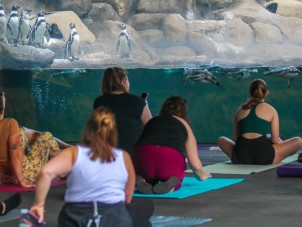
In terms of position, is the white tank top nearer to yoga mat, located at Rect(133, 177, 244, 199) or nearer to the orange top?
yoga mat, located at Rect(133, 177, 244, 199)

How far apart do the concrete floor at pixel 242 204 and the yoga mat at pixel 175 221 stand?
108mm

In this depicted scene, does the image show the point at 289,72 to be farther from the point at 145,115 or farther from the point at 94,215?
the point at 94,215

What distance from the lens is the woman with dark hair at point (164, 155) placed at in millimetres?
8219

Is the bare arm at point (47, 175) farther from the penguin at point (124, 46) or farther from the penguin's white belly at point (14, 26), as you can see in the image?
the penguin's white belly at point (14, 26)

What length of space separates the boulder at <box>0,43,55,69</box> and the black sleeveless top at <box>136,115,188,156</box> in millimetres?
7158

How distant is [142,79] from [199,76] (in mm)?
949

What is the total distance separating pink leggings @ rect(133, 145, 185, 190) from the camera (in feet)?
26.9

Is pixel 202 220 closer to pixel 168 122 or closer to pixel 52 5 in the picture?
pixel 168 122

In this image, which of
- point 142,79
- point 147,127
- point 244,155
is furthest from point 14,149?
point 142,79

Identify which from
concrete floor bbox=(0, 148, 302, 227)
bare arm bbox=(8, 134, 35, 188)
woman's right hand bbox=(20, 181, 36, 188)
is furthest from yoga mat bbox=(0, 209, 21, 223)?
woman's right hand bbox=(20, 181, 36, 188)

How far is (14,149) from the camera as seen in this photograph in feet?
27.9

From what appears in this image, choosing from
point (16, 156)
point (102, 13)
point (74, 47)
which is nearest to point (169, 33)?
point (102, 13)

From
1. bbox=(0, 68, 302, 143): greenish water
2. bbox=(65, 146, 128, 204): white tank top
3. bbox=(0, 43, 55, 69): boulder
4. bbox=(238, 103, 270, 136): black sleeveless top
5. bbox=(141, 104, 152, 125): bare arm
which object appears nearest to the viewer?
bbox=(65, 146, 128, 204): white tank top

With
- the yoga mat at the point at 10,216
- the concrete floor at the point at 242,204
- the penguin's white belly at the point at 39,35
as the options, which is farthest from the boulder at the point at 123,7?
the yoga mat at the point at 10,216
